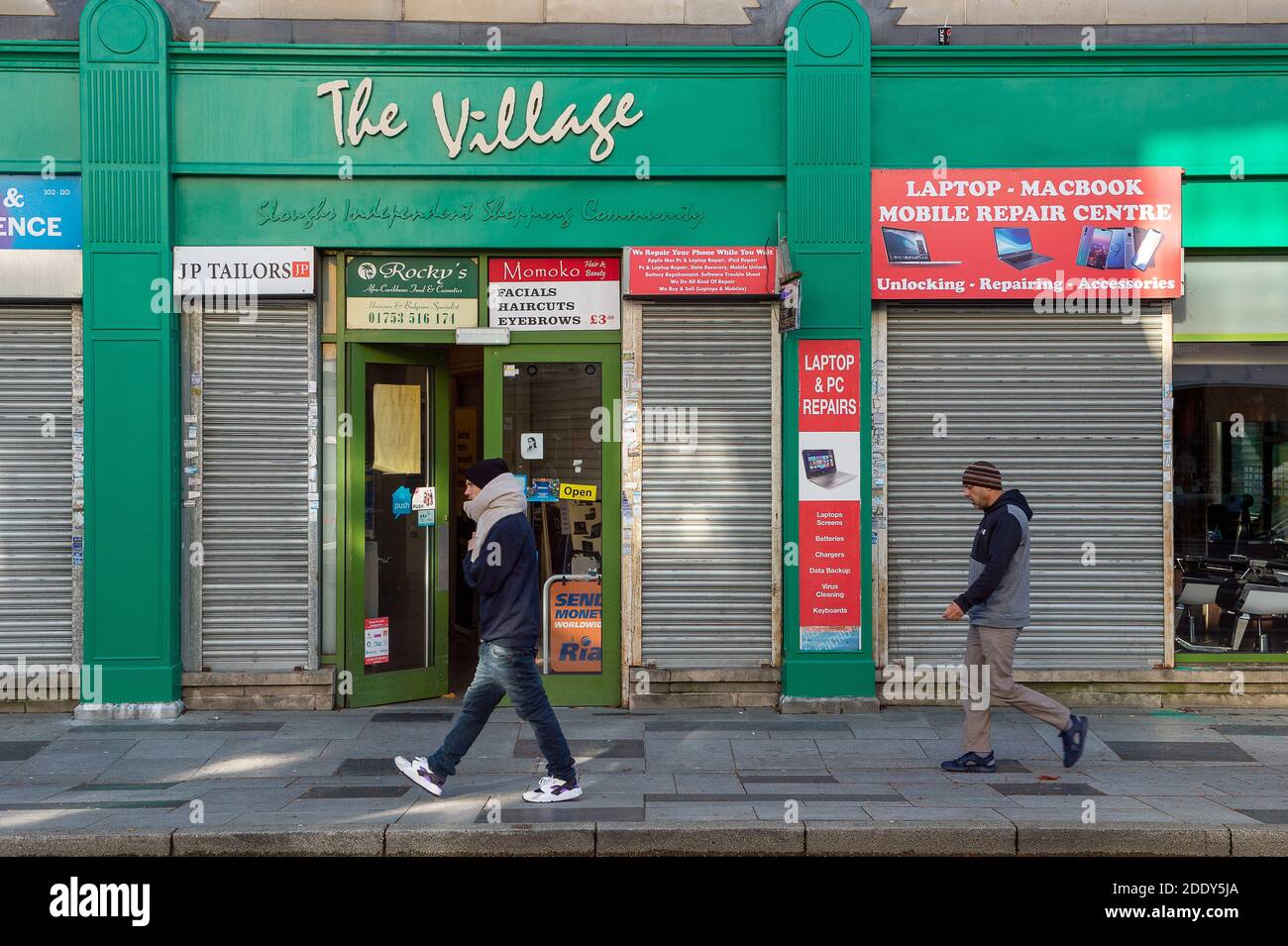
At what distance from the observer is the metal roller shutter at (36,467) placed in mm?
9406

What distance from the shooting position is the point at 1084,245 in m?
9.44

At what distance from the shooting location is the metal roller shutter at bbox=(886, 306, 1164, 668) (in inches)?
375

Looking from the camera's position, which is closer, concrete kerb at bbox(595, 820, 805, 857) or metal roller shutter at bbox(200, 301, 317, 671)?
concrete kerb at bbox(595, 820, 805, 857)

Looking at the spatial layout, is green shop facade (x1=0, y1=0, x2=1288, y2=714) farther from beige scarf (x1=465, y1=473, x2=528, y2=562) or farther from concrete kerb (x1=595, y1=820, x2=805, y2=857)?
concrete kerb (x1=595, y1=820, x2=805, y2=857)

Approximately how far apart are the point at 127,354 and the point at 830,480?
5.80 m

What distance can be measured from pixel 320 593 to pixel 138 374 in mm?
2294

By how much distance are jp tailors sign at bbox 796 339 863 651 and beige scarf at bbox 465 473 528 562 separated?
3.25 meters

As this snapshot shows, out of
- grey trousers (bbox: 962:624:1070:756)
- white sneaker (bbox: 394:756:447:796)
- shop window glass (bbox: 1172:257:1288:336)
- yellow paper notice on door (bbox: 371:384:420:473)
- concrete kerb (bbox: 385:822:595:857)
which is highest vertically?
shop window glass (bbox: 1172:257:1288:336)

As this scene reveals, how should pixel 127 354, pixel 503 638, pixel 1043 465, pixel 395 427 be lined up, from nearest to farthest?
pixel 503 638 < pixel 127 354 < pixel 1043 465 < pixel 395 427

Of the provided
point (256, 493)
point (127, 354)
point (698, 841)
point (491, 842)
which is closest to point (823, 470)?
point (698, 841)

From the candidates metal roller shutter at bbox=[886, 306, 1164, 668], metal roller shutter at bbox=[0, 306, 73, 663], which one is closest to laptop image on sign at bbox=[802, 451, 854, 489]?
metal roller shutter at bbox=[886, 306, 1164, 668]

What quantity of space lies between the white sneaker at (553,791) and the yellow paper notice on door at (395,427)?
390 centimetres

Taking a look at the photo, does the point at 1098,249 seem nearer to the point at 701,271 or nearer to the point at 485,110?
the point at 701,271
